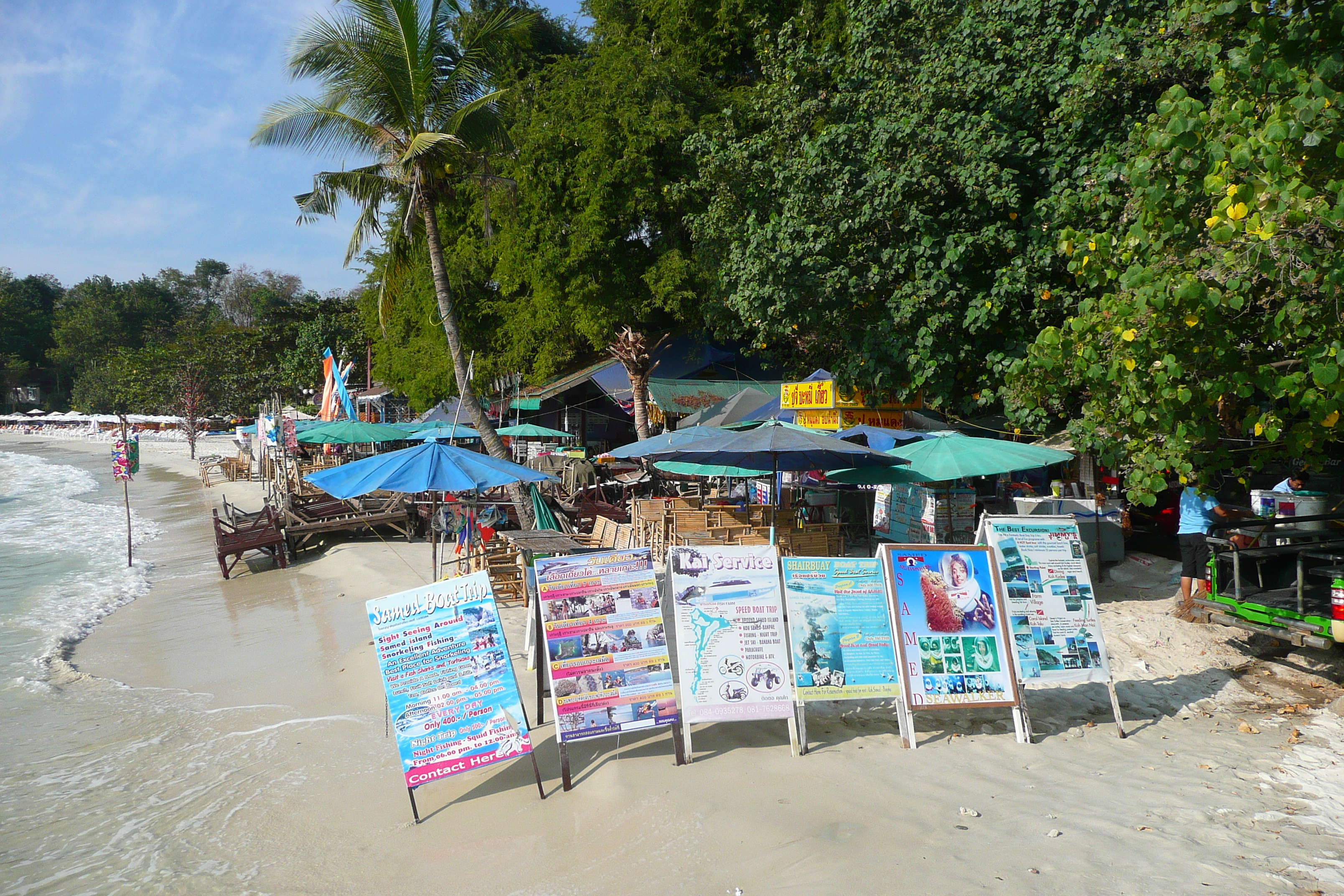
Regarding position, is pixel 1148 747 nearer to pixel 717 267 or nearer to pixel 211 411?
pixel 717 267

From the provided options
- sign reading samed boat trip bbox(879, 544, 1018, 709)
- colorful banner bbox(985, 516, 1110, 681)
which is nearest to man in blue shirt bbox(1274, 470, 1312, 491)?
colorful banner bbox(985, 516, 1110, 681)

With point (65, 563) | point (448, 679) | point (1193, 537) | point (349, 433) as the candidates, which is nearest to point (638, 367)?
point (349, 433)

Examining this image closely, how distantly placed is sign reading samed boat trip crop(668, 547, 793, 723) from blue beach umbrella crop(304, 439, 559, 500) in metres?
2.60

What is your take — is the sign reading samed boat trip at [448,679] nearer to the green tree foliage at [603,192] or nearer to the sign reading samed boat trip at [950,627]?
the sign reading samed boat trip at [950,627]

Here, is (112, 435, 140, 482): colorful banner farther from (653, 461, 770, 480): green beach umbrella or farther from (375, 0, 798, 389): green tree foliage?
(653, 461, 770, 480): green beach umbrella

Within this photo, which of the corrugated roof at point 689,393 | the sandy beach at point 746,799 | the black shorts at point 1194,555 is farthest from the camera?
the corrugated roof at point 689,393

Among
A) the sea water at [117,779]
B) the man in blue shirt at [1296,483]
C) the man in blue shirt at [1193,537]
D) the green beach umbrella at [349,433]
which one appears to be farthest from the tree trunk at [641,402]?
the man in blue shirt at [1296,483]

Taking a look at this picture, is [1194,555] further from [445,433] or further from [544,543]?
[445,433]

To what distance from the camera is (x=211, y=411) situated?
5872cm

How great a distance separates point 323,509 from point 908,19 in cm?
1468

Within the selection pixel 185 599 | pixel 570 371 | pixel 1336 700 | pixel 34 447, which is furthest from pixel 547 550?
pixel 34 447

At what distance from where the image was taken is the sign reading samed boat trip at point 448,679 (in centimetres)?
Answer: 492

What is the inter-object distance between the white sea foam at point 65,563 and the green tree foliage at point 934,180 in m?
11.8

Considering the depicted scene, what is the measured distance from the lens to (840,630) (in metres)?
5.43
